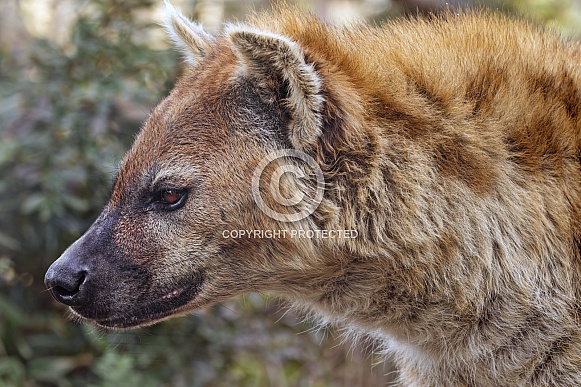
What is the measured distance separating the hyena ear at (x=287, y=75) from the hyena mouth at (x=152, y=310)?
0.63 m

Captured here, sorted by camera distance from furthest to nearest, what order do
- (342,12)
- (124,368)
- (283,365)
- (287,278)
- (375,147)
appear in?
(342,12) → (283,365) → (124,368) → (287,278) → (375,147)

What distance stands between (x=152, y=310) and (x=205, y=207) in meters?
0.43

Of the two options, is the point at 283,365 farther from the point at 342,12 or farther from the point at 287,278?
the point at 342,12

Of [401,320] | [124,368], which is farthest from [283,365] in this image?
[401,320]

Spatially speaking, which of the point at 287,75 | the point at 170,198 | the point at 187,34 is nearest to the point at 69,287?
the point at 170,198

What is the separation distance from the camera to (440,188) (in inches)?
99.7

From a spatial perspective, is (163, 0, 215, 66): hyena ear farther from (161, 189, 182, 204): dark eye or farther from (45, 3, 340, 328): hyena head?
(161, 189, 182, 204): dark eye

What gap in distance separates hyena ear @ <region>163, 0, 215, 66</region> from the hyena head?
399mm

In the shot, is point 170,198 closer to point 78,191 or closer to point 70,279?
point 70,279

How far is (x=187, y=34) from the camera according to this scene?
3168 millimetres

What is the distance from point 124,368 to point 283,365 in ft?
5.56

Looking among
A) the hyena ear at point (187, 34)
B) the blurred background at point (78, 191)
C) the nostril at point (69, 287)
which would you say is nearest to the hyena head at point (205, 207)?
the nostril at point (69, 287)

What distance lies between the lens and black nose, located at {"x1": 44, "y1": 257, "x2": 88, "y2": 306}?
2653 millimetres

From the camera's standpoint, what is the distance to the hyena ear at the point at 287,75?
95.2 inches
